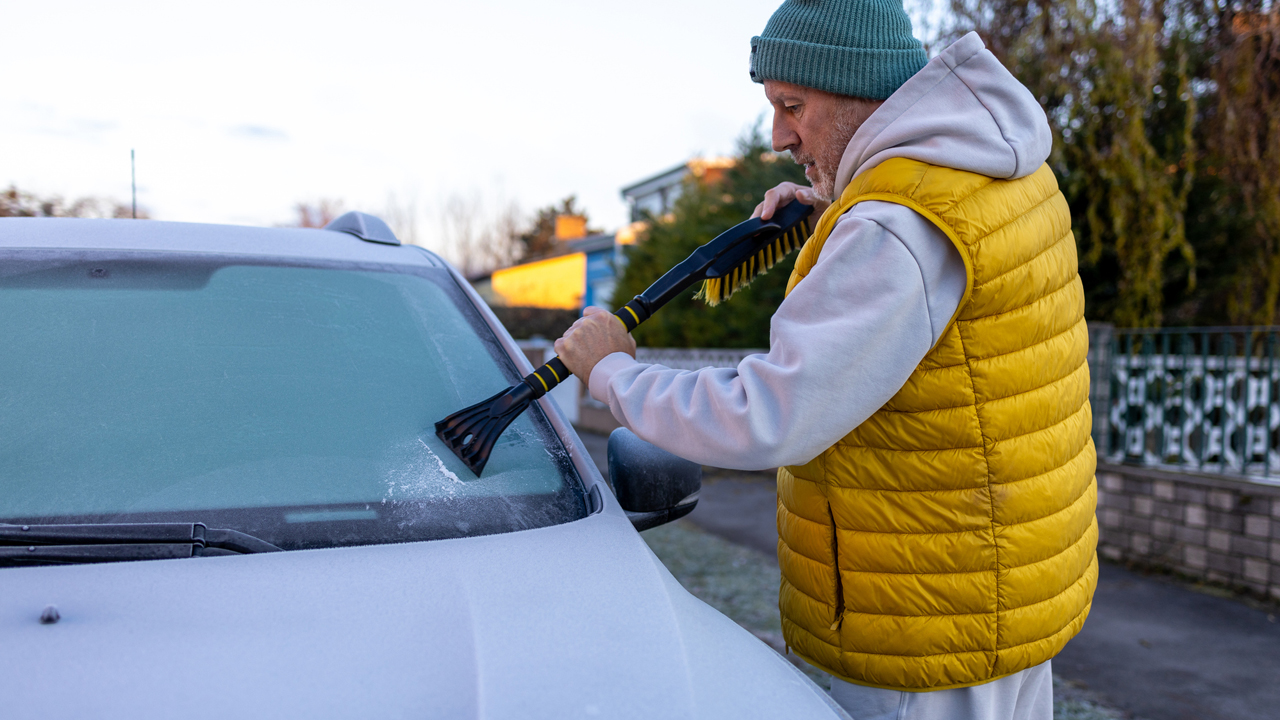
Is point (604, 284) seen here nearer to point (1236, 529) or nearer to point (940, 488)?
point (1236, 529)

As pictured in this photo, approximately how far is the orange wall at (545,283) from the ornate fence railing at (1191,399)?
2453 cm

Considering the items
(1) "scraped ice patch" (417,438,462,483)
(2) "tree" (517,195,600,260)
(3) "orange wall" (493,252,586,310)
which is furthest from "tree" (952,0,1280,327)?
(2) "tree" (517,195,600,260)

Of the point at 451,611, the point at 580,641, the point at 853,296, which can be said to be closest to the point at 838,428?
the point at 853,296

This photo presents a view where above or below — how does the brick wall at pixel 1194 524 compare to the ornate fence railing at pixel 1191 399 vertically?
below

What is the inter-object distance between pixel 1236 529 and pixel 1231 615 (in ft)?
1.85

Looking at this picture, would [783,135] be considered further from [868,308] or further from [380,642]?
[380,642]

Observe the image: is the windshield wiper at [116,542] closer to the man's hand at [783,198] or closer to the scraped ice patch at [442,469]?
the scraped ice patch at [442,469]

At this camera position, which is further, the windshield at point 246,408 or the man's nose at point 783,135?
the man's nose at point 783,135

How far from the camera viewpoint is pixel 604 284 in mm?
29484

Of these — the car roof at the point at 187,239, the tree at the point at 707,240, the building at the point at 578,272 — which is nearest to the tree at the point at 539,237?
the building at the point at 578,272

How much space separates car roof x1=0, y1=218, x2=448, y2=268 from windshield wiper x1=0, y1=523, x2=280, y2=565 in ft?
2.52

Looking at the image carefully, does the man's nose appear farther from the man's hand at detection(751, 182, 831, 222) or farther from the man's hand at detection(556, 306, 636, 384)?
the man's hand at detection(556, 306, 636, 384)

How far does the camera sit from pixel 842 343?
4.46 feet

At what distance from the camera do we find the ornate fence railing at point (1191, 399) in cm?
525
